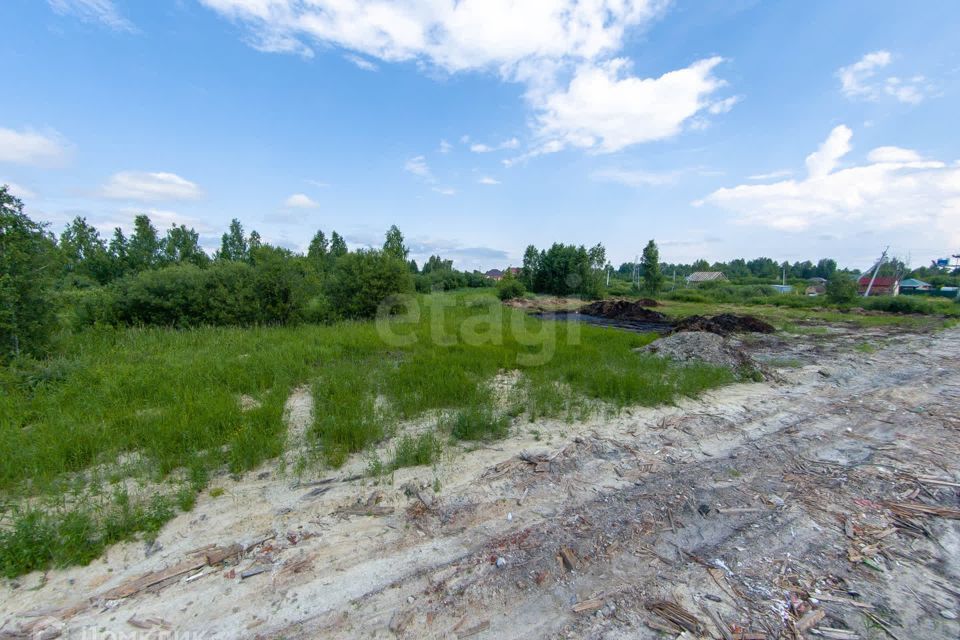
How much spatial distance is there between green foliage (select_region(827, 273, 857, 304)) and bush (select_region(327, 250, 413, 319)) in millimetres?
29839

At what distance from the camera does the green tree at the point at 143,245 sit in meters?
26.0

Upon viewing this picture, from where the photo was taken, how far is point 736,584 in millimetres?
2299

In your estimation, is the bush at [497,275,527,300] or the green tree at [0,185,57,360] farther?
the bush at [497,275,527,300]

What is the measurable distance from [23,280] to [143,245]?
2764 centimetres

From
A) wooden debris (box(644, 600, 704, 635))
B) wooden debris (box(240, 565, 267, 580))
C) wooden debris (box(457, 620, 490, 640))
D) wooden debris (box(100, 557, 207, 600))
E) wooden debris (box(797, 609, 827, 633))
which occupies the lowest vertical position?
wooden debris (box(797, 609, 827, 633))

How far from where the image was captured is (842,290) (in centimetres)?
2506

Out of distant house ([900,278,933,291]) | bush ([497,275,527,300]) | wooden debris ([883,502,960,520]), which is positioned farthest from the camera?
distant house ([900,278,933,291])

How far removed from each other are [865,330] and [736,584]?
717 inches

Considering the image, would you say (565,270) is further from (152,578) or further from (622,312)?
(152,578)

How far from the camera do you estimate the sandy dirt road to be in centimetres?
205

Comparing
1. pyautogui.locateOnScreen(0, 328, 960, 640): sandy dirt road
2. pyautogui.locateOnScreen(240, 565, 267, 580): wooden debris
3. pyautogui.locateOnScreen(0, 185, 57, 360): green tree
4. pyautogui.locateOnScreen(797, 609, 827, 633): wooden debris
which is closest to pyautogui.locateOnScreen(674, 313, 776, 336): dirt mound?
pyautogui.locateOnScreen(0, 328, 960, 640): sandy dirt road

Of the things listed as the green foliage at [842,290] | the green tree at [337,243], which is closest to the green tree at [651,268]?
the green foliage at [842,290]

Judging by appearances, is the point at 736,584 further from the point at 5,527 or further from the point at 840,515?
the point at 5,527

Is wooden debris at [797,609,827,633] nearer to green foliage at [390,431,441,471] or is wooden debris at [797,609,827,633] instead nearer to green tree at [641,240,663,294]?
green foliage at [390,431,441,471]
